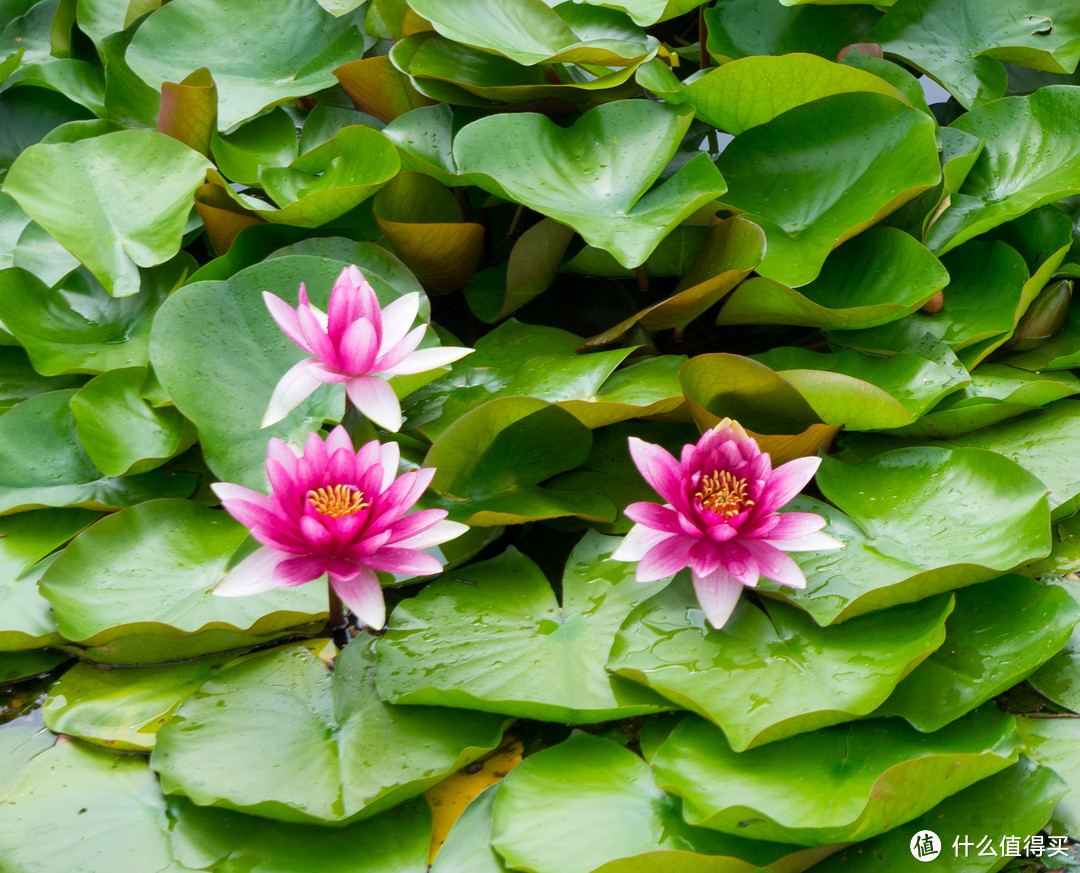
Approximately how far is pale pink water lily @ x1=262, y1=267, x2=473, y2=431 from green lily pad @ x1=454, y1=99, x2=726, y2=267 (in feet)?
1.11

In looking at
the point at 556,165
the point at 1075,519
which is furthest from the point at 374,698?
the point at 1075,519

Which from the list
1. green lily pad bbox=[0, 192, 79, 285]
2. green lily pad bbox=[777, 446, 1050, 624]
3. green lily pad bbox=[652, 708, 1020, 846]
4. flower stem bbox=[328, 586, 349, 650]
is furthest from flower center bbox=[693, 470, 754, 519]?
green lily pad bbox=[0, 192, 79, 285]

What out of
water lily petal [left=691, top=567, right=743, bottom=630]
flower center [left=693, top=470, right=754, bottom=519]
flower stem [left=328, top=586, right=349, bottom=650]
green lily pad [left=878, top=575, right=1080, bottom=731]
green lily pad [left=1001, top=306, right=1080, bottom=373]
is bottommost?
green lily pad [left=1001, top=306, right=1080, bottom=373]

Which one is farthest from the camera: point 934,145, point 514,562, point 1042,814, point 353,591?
point 934,145

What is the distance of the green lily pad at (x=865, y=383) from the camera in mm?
1263

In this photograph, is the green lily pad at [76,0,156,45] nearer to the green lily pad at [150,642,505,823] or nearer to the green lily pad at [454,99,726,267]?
the green lily pad at [454,99,726,267]

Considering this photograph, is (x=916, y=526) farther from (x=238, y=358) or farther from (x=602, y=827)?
(x=238, y=358)

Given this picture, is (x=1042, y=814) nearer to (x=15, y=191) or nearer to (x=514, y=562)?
(x=514, y=562)

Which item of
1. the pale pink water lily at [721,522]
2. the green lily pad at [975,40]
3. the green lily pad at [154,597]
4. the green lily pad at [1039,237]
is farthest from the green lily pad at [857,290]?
the green lily pad at [154,597]

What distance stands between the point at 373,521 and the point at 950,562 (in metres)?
0.71

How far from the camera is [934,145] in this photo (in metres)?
1.45

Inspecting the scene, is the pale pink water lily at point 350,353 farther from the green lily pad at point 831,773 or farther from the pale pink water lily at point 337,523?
the green lily pad at point 831,773

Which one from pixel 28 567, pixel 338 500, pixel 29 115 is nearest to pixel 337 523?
pixel 338 500

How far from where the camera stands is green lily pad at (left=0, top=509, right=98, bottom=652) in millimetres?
1198
